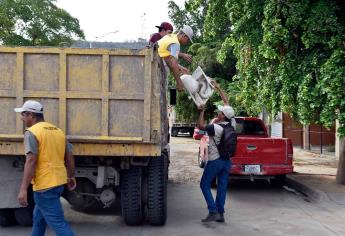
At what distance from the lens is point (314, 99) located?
1016 cm

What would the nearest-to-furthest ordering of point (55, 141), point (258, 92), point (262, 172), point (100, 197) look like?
1. point (55, 141)
2. point (100, 197)
3. point (262, 172)
4. point (258, 92)

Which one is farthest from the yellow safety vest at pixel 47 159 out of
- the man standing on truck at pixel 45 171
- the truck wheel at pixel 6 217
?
the truck wheel at pixel 6 217

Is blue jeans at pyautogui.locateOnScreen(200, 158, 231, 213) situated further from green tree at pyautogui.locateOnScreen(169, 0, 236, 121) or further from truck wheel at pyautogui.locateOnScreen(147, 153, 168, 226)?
green tree at pyautogui.locateOnScreen(169, 0, 236, 121)

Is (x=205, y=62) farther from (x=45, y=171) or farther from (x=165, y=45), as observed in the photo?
(x=45, y=171)

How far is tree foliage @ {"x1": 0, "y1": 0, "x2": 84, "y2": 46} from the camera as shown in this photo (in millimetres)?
36812

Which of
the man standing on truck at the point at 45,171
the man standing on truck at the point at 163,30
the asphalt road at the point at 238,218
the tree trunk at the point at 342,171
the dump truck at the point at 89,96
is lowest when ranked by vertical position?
the asphalt road at the point at 238,218

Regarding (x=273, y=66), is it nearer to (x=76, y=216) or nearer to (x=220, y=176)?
(x=220, y=176)

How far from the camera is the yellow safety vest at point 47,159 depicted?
17.1ft

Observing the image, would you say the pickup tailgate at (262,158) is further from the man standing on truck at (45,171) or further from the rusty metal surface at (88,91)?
the man standing on truck at (45,171)

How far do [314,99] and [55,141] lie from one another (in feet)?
20.8

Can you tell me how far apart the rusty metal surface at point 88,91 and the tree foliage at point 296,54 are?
4.49 metres

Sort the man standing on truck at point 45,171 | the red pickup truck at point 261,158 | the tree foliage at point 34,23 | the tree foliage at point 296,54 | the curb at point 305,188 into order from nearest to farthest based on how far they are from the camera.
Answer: the man standing on truck at point 45,171, the tree foliage at point 296,54, the curb at point 305,188, the red pickup truck at point 261,158, the tree foliage at point 34,23

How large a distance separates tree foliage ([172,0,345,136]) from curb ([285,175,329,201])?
137 cm

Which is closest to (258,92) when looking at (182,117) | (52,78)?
(52,78)
